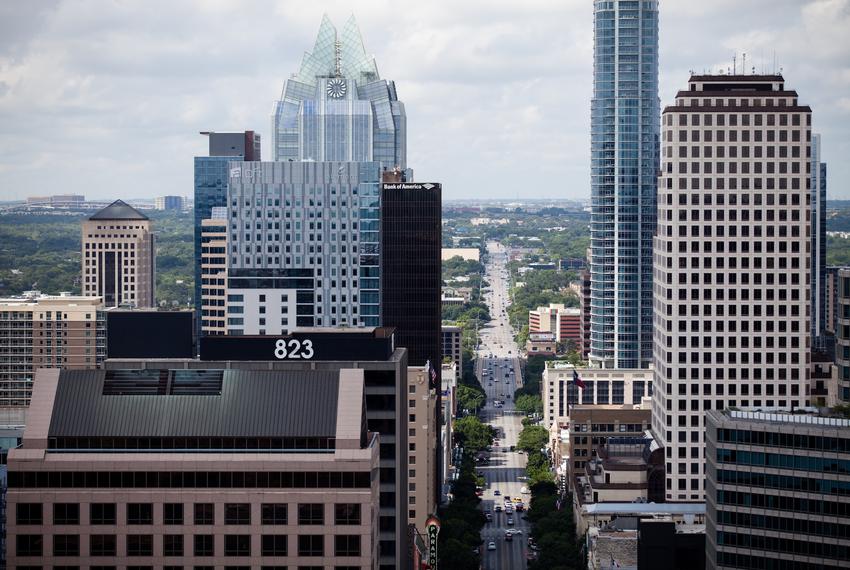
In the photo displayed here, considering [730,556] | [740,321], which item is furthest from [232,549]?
[740,321]

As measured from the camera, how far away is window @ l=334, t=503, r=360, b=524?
11125cm

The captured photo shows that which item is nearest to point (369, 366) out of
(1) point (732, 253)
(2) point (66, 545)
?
(2) point (66, 545)

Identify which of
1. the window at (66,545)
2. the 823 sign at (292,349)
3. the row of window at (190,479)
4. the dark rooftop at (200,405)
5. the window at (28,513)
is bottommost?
the window at (66,545)

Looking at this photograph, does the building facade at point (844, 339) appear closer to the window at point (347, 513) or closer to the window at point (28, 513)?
the window at point (347, 513)

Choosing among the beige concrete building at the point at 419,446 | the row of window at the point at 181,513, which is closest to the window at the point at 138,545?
the row of window at the point at 181,513

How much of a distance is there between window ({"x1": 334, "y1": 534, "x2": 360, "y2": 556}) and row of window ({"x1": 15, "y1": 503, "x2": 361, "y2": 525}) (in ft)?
3.21

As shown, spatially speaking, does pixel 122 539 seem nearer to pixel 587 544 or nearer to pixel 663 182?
pixel 587 544

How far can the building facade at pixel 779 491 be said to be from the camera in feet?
395

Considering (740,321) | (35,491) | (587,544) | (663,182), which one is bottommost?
(587,544)

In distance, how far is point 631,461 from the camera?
19475 cm

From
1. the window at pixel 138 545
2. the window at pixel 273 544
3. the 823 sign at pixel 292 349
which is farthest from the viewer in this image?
the 823 sign at pixel 292 349

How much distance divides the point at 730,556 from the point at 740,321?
63.6 m

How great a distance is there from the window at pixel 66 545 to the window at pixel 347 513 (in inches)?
700

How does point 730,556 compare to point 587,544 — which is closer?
point 730,556
